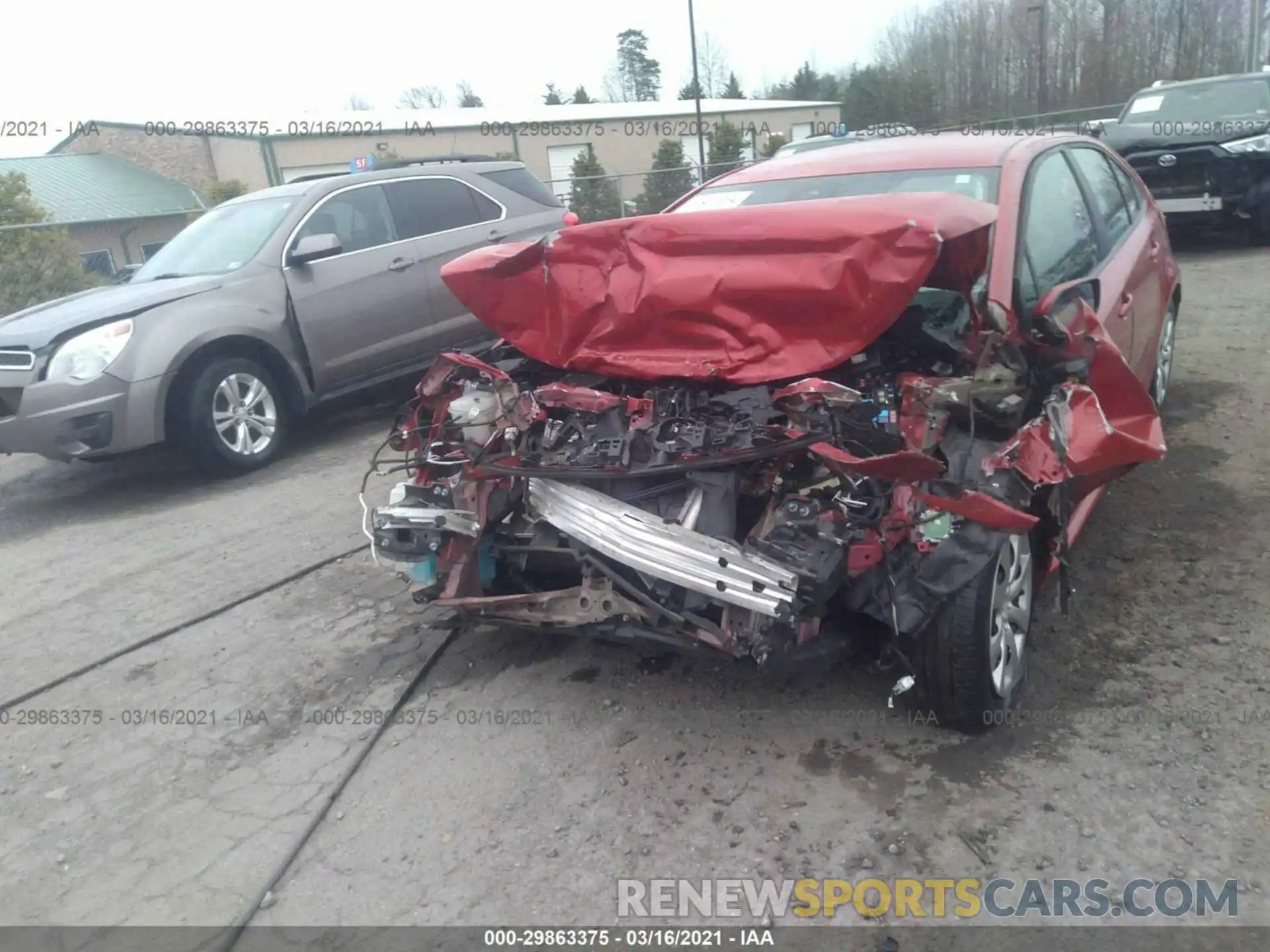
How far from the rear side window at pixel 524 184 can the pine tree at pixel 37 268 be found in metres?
7.24

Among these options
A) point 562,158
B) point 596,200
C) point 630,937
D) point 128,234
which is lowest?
point 630,937

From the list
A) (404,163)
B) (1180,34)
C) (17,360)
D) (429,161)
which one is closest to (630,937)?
(17,360)

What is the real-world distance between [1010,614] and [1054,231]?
5.57 ft

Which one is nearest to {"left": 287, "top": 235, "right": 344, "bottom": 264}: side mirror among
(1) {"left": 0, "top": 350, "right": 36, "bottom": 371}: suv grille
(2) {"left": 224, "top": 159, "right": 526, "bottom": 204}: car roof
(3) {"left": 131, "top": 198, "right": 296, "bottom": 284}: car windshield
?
(3) {"left": 131, "top": 198, "right": 296, "bottom": 284}: car windshield

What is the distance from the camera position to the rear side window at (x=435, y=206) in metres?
7.42

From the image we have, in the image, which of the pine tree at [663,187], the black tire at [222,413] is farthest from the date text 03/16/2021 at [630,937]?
the pine tree at [663,187]

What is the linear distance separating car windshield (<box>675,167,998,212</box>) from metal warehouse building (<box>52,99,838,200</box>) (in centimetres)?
2148

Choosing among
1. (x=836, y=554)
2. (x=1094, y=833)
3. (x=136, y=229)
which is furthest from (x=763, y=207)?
(x=136, y=229)

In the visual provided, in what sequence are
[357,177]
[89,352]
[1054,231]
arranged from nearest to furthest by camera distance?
[1054,231] < [89,352] < [357,177]

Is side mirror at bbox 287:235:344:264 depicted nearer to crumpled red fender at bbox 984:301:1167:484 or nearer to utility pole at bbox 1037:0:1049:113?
crumpled red fender at bbox 984:301:1167:484

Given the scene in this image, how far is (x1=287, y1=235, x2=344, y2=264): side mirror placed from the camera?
259 inches

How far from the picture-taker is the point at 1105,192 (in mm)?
4777

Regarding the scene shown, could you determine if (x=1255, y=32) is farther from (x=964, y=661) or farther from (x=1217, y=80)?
(x=964, y=661)

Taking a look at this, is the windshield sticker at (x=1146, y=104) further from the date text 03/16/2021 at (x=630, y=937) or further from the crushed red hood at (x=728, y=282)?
the date text 03/16/2021 at (x=630, y=937)
